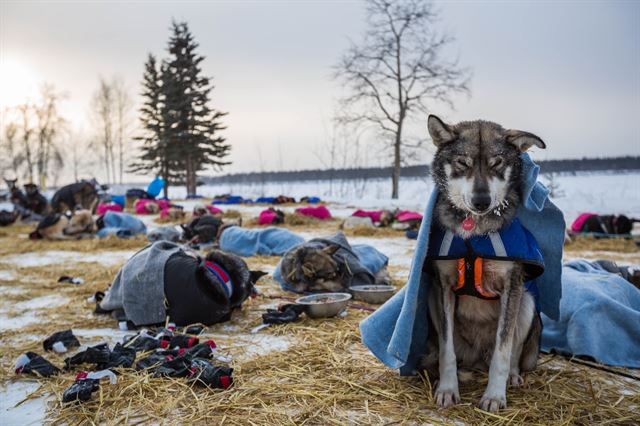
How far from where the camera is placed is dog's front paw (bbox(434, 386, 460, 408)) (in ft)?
7.97

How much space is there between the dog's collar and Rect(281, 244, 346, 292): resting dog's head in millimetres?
1330

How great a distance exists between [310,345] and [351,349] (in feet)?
1.12

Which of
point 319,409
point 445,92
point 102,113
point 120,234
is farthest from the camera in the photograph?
point 102,113

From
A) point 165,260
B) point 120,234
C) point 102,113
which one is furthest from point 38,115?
point 165,260

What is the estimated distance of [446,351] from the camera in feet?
8.27

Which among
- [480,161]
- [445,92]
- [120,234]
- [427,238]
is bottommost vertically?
[120,234]

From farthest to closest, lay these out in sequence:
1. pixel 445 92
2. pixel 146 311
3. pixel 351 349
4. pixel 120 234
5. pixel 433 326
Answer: pixel 445 92, pixel 120 234, pixel 146 311, pixel 351 349, pixel 433 326

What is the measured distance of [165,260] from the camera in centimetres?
420

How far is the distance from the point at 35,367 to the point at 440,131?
3119 mm

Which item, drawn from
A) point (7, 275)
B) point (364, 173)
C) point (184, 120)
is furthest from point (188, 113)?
point (7, 275)

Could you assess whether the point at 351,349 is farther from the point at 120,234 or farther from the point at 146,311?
the point at 120,234

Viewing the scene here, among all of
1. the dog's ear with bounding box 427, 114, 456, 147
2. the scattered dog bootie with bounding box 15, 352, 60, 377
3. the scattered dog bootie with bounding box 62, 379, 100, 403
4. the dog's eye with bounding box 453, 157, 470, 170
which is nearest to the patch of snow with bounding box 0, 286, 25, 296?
the scattered dog bootie with bounding box 15, 352, 60, 377

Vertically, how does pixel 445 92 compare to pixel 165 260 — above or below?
above

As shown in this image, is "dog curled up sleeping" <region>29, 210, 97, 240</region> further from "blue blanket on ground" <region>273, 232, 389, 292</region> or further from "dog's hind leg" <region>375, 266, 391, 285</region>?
"dog's hind leg" <region>375, 266, 391, 285</region>
